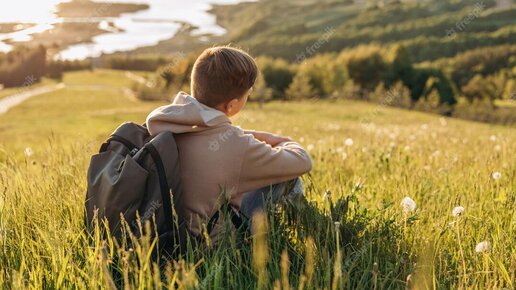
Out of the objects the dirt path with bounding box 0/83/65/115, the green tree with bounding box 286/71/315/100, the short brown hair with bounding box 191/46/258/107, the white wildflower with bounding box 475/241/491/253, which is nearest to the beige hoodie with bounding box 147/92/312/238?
the short brown hair with bounding box 191/46/258/107

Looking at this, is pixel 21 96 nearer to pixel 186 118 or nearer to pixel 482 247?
pixel 186 118

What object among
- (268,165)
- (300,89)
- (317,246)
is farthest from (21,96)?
(317,246)

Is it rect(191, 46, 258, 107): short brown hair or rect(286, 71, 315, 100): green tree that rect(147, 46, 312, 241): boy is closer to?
rect(191, 46, 258, 107): short brown hair

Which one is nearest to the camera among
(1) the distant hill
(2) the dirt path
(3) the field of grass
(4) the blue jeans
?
(3) the field of grass

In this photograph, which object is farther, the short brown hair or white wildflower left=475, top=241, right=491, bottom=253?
the short brown hair

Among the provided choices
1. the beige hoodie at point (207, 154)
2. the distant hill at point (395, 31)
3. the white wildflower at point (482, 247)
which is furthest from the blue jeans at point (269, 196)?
the distant hill at point (395, 31)

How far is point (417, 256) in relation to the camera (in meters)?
2.69

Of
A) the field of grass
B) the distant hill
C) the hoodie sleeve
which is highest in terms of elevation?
the hoodie sleeve

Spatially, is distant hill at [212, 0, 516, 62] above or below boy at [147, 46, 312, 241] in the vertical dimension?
below

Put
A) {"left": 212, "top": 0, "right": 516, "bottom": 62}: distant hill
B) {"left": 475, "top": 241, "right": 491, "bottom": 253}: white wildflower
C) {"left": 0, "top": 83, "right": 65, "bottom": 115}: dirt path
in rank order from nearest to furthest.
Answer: {"left": 475, "top": 241, "right": 491, "bottom": 253}: white wildflower
{"left": 0, "top": 83, "right": 65, "bottom": 115}: dirt path
{"left": 212, "top": 0, "right": 516, "bottom": 62}: distant hill

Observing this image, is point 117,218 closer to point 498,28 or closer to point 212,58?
point 212,58

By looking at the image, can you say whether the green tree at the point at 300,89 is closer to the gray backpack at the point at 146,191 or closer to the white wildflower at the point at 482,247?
the gray backpack at the point at 146,191

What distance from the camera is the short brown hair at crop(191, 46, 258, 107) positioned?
2926 millimetres

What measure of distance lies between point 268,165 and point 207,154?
37 cm
